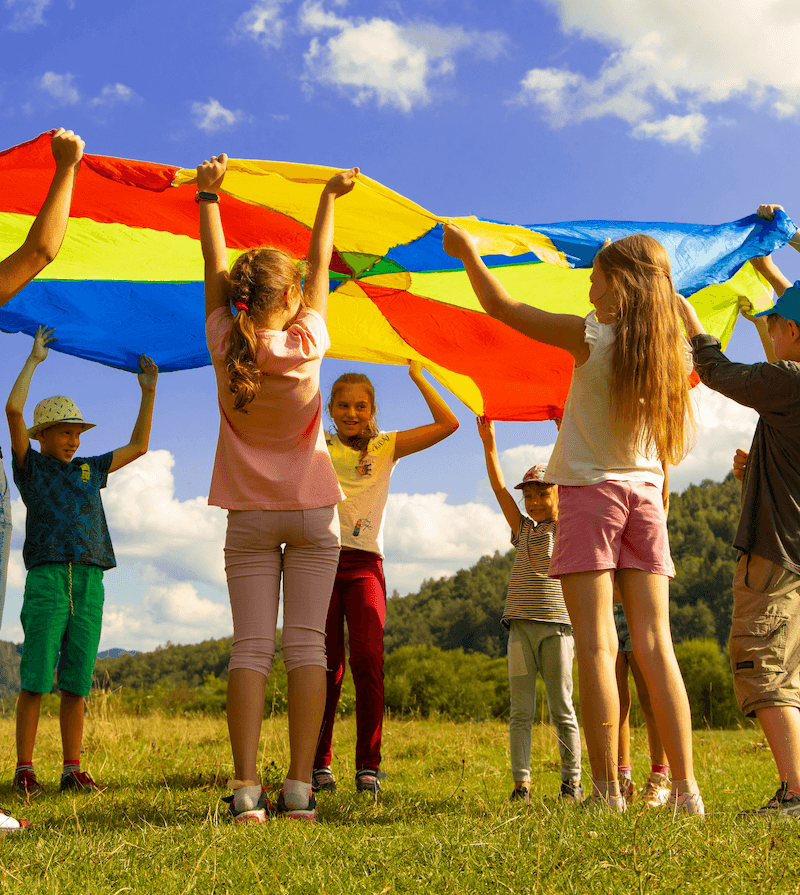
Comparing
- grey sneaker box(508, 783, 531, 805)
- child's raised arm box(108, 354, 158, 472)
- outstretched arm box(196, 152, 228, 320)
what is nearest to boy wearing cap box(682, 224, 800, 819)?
grey sneaker box(508, 783, 531, 805)

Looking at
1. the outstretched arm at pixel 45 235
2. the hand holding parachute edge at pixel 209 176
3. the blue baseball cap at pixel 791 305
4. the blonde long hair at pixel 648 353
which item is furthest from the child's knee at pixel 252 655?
the blue baseball cap at pixel 791 305

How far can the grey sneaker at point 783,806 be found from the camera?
7.39ft

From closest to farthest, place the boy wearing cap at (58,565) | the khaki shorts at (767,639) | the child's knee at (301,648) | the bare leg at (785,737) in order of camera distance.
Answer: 1. the child's knee at (301,648)
2. the bare leg at (785,737)
3. the khaki shorts at (767,639)
4. the boy wearing cap at (58,565)

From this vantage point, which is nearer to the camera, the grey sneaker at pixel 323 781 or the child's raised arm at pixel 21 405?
the grey sneaker at pixel 323 781

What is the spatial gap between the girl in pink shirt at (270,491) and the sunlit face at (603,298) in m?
0.89

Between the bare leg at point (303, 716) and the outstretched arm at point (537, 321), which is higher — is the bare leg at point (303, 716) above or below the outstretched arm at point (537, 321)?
below

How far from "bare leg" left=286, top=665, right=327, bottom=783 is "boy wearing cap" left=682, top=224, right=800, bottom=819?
1.39m

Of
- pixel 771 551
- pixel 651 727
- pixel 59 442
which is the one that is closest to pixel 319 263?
pixel 771 551

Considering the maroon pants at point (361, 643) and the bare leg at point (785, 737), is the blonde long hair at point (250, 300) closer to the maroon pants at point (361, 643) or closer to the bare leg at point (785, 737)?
the maroon pants at point (361, 643)

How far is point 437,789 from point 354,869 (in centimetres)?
182

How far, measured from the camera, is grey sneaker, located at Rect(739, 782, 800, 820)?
88.7 inches

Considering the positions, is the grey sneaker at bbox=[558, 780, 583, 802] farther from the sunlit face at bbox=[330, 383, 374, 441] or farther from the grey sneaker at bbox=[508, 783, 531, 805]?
the sunlit face at bbox=[330, 383, 374, 441]

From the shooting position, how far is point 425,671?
1447 centimetres

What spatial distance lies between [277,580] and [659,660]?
117cm
